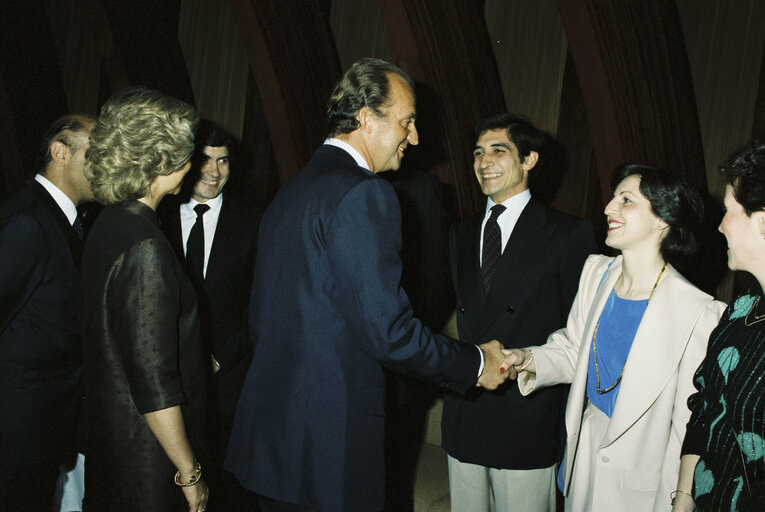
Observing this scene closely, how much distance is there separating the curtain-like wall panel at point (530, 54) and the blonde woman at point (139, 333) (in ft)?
11.5

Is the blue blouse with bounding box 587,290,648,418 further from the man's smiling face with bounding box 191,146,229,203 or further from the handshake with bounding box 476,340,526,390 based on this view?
the man's smiling face with bounding box 191,146,229,203

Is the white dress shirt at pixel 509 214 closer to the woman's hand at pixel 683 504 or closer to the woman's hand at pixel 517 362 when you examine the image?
the woman's hand at pixel 517 362

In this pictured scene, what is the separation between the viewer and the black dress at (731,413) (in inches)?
53.5

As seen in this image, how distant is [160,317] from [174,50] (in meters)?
5.86

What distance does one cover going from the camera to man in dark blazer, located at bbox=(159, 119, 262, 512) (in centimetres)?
284

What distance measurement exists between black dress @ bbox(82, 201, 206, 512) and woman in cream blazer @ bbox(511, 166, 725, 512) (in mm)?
1195

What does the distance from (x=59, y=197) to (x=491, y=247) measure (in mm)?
1734

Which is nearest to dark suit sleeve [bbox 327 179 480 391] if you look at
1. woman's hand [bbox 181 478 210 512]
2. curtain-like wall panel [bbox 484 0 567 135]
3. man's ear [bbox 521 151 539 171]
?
woman's hand [bbox 181 478 210 512]

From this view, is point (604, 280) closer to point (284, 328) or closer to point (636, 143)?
point (284, 328)

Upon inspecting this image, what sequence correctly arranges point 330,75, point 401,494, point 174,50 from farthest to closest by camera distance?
point 174,50
point 330,75
point 401,494

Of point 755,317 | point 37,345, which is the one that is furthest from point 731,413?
point 37,345

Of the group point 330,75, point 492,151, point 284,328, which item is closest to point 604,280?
point 492,151

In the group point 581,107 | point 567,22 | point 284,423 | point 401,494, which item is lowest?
point 401,494

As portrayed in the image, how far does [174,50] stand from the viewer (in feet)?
21.8
